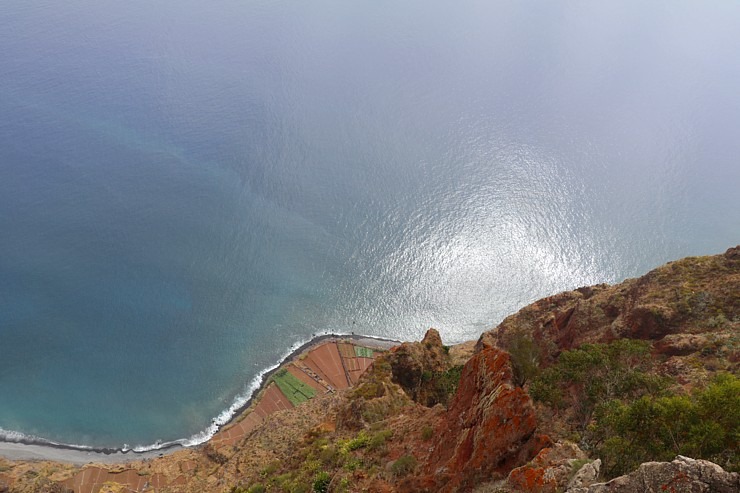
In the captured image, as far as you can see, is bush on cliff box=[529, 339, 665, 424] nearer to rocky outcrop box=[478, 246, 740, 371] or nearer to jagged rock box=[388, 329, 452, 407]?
rocky outcrop box=[478, 246, 740, 371]

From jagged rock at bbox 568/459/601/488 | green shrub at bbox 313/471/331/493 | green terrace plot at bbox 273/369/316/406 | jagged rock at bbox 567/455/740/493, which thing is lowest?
jagged rock at bbox 567/455/740/493

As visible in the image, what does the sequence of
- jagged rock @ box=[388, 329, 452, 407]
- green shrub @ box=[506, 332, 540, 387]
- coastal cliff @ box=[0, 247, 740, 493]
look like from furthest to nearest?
1. jagged rock @ box=[388, 329, 452, 407]
2. green shrub @ box=[506, 332, 540, 387]
3. coastal cliff @ box=[0, 247, 740, 493]

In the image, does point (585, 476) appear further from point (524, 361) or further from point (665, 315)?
point (665, 315)

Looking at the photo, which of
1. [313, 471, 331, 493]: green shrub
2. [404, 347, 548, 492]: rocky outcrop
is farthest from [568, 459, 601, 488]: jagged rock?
[313, 471, 331, 493]: green shrub

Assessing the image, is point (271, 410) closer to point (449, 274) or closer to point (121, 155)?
point (449, 274)

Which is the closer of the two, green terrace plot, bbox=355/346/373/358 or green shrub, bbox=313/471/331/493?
green shrub, bbox=313/471/331/493

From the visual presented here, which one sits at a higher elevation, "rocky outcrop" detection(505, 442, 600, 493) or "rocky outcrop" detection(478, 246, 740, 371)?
"rocky outcrop" detection(478, 246, 740, 371)
